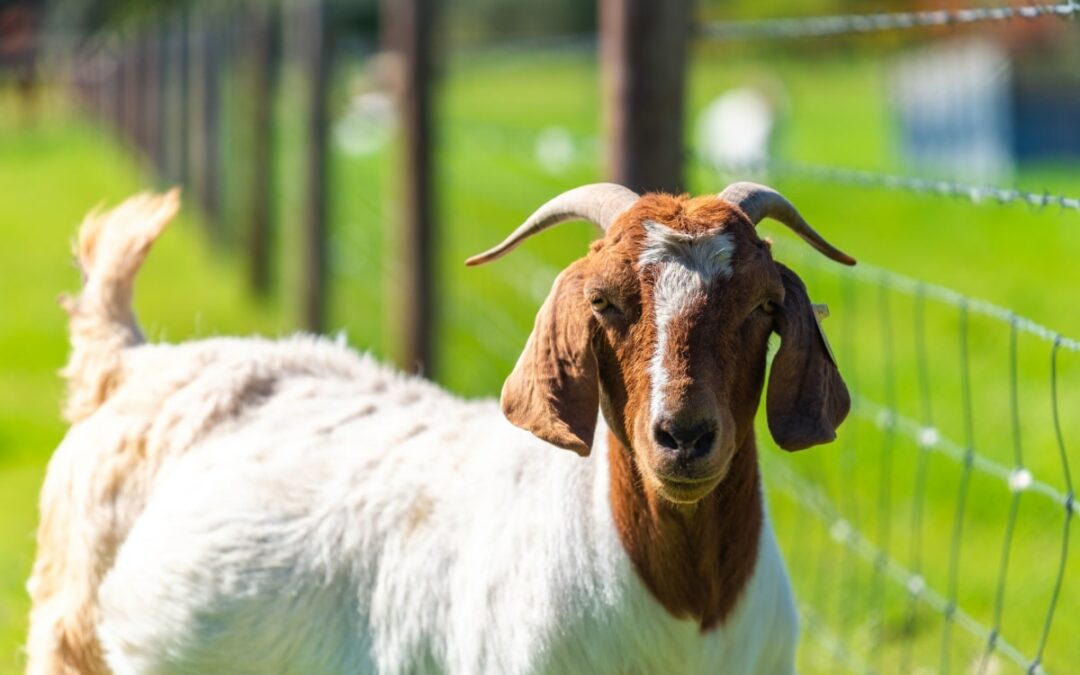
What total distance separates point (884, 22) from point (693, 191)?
3448 mm

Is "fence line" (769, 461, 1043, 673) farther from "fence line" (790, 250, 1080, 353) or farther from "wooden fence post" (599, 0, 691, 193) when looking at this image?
"wooden fence post" (599, 0, 691, 193)

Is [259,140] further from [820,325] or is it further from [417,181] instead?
[820,325]

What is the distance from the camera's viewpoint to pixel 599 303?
344cm

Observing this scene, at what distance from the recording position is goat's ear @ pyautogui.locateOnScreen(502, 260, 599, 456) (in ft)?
11.3

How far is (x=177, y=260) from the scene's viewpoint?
16.0m

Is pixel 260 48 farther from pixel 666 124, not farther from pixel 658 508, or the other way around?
pixel 658 508

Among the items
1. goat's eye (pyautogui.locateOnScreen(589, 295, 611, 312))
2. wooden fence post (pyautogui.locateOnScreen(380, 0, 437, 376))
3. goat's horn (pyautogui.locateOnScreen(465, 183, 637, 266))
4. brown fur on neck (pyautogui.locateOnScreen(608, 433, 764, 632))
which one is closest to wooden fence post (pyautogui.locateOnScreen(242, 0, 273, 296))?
wooden fence post (pyautogui.locateOnScreen(380, 0, 437, 376))

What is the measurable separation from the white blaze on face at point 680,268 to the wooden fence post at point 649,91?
1.89 m

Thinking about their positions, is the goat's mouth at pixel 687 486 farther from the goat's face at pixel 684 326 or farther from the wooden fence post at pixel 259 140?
the wooden fence post at pixel 259 140

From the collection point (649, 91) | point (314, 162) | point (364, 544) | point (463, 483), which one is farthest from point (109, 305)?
point (314, 162)

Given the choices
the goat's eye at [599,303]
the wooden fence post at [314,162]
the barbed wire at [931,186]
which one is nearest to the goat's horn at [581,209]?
the goat's eye at [599,303]

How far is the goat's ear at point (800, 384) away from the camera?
135 inches

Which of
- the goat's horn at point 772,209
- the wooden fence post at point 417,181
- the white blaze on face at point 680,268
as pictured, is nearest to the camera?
the white blaze on face at point 680,268

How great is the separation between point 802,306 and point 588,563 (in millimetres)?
739
